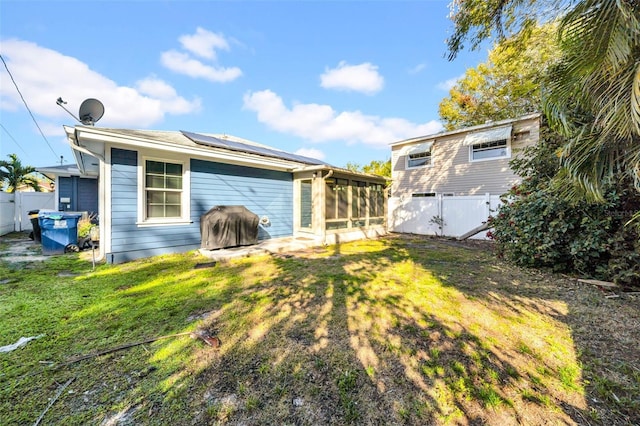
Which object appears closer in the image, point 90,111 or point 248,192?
point 90,111

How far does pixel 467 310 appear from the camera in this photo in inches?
121

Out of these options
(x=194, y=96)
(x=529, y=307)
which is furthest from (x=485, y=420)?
(x=194, y=96)

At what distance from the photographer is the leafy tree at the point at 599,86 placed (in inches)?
86.8

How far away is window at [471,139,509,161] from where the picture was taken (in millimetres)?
10000

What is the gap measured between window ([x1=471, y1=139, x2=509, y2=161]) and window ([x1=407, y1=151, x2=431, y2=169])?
193 centimetres

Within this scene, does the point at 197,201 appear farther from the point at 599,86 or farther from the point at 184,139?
the point at 599,86

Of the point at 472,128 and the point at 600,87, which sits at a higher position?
the point at 472,128

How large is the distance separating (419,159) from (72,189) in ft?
51.2

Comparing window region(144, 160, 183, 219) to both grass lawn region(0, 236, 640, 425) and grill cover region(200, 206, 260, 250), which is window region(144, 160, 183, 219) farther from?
grass lawn region(0, 236, 640, 425)

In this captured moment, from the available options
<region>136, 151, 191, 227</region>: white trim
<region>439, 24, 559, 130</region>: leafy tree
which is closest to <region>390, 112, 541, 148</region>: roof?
<region>439, 24, 559, 130</region>: leafy tree

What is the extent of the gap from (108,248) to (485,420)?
6468mm

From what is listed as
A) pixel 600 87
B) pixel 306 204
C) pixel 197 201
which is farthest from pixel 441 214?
pixel 197 201

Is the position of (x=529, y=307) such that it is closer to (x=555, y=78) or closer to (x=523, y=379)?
(x=523, y=379)

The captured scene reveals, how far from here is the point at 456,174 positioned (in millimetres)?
11148
